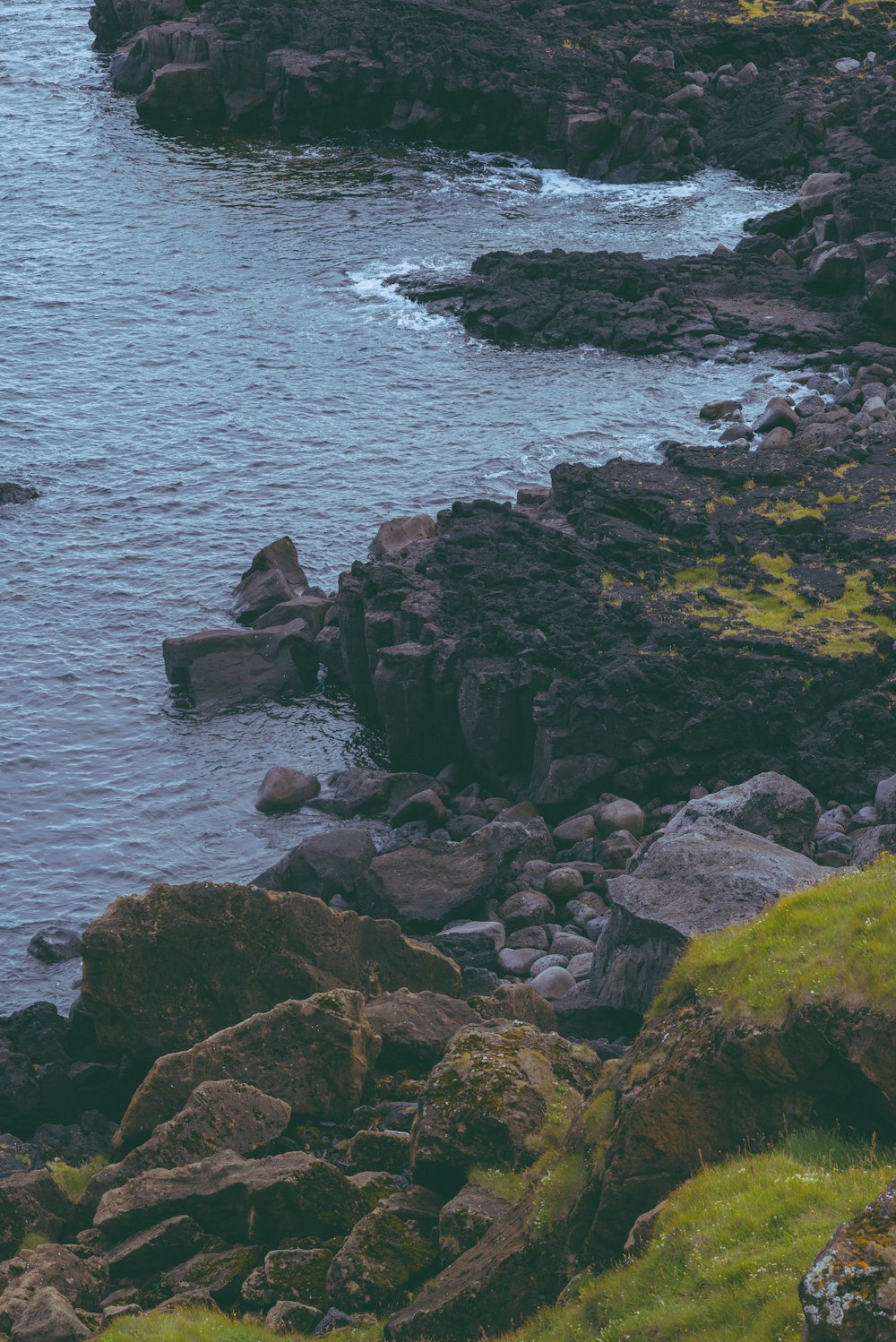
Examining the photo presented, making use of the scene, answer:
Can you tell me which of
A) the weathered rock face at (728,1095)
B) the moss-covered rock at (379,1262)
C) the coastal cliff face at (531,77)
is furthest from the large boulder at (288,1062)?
the coastal cliff face at (531,77)

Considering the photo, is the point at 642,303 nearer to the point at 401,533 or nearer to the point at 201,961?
the point at 401,533

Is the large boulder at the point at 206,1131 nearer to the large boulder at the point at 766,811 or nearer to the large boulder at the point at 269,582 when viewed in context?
the large boulder at the point at 766,811

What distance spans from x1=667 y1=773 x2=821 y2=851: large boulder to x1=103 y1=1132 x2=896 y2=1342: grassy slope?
14.0 metres

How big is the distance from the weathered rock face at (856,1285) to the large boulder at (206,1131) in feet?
42.5

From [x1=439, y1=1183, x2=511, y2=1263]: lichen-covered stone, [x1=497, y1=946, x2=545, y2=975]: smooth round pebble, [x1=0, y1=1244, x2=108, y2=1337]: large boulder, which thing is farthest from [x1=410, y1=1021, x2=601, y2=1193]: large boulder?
[x1=497, y1=946, x2=545, y2=975]: smooth round pebble

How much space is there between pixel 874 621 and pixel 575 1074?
20893 mm

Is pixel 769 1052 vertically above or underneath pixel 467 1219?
above

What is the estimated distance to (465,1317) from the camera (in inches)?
673

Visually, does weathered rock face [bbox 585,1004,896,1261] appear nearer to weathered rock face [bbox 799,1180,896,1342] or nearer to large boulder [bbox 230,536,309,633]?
weathered rock face [bbox 799,1180,896,1342]

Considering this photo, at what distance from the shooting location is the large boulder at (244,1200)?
67.1ft

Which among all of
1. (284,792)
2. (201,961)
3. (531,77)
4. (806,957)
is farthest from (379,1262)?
(531,77)

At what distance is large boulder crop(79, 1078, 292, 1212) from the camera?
22.4 m

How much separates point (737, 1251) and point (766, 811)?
1643 cm

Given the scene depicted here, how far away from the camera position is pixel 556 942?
1182 inches
